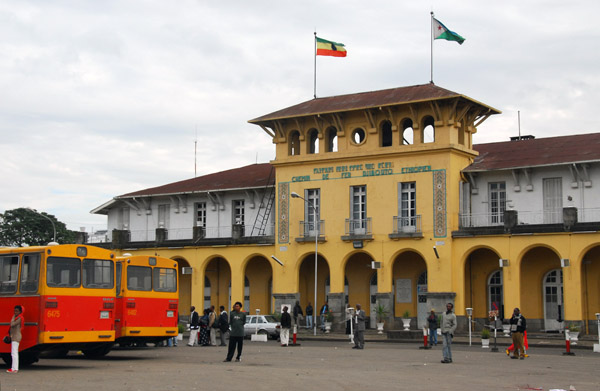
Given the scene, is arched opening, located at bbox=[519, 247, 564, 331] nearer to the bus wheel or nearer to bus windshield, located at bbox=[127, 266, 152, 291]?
bus windshield, located at bbox=[127, 266, 152, 291]

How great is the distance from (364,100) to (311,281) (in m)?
9.81

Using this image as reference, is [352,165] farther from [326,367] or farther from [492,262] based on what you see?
[326,367]

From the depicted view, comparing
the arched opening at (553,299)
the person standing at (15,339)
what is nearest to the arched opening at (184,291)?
the arched opening at (553,299)

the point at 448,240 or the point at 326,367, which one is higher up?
the point at 448,240

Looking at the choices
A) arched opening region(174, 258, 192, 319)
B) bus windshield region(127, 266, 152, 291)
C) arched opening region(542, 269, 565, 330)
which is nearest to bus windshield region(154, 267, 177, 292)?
bus windshield region(127, 266, 152, 291)

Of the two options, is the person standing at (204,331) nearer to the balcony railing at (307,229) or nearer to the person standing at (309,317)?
the person standing at (309,317)

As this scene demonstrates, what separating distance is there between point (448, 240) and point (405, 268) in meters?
3.77

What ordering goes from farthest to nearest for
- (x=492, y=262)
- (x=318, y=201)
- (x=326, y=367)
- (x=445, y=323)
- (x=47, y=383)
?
(x=318, y=201), (x=492, y=262), (x=445, y=323), (x=326, y=367), (x=47, y=383)

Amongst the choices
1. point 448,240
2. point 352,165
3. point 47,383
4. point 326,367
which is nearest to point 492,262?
point 448,240

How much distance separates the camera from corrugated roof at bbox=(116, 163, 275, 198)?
46750 millimetres

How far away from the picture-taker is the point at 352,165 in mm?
42094

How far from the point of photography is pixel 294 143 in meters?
44.8

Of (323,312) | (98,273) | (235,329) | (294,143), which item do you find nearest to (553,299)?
(323,312)

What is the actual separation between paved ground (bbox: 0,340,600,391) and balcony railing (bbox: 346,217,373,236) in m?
14.1
